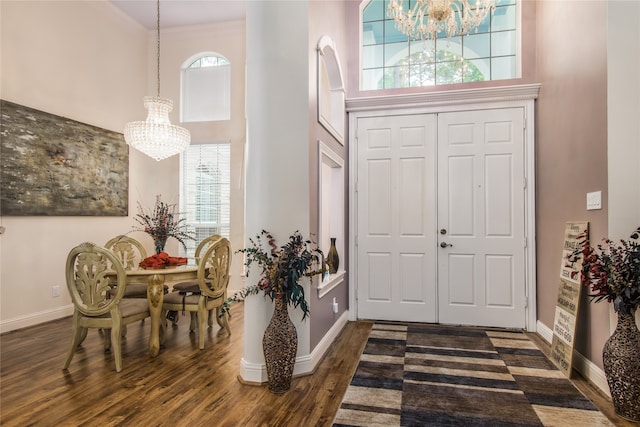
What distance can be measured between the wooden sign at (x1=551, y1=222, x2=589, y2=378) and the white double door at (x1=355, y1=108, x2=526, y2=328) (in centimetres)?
88

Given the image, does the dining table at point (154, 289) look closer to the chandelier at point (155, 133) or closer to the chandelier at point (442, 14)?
the chandelier at point (155, 133)

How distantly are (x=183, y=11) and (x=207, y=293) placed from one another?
4389 mm

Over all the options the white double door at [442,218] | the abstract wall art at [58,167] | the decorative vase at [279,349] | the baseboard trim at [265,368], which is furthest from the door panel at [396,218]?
the abstract wall art at [58,167]

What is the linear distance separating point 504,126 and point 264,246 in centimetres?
314

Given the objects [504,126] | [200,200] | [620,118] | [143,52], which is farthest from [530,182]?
[143,52]

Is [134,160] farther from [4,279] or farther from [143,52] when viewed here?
[4,279]

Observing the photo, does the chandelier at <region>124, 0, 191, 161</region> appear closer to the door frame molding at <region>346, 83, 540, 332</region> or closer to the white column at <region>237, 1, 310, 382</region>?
the white column at <region>237, 1, 310, 382</region>

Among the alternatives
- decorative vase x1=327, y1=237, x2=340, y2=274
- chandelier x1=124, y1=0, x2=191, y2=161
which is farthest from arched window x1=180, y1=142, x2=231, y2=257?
→ decorative vase x1=327, y1=237, x2=340, y2=274

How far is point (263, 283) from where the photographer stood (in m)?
2.66

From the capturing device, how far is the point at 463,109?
4.32m

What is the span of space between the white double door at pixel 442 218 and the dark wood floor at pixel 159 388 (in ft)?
2.60

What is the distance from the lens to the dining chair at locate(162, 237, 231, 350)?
3521mm

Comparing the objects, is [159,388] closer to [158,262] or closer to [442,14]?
[158,262]

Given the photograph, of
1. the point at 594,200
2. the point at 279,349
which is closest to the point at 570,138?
the point at 594,200
